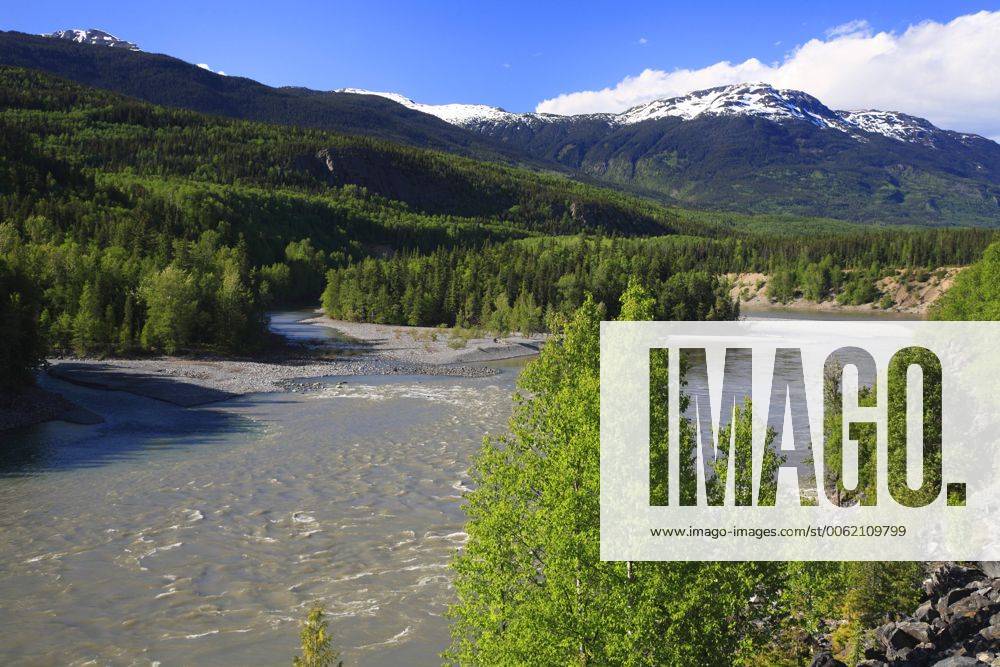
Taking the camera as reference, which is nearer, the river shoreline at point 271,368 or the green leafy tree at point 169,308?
the river shoreline at point 271,368

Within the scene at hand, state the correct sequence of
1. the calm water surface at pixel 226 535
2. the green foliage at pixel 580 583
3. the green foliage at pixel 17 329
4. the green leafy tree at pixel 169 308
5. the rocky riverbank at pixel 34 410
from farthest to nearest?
the green leafy tree at pixel 169 308, the green foliage at pixel 17 329, the rocky riverbank at pixel 34 410, the calm water surface at pixel 226 535, the green foliage at pixel 580 583

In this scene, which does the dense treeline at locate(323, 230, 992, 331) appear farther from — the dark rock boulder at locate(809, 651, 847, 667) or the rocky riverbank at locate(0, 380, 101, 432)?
the dark rock boulder at locate(809, 651, 847, 667)

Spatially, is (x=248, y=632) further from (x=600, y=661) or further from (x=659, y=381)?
(x=659, y=381)

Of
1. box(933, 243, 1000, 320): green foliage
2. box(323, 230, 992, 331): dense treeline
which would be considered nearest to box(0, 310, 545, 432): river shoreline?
box(323, 230, 992, 331): dense treeline

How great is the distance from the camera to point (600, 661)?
1401cm

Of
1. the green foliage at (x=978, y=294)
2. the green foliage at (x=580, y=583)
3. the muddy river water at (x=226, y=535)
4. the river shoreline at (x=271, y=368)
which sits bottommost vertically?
the muddy river water at (x=226, y=535)

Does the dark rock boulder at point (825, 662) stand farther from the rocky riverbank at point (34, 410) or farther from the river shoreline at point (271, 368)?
the river shoreline at point (271, 368)

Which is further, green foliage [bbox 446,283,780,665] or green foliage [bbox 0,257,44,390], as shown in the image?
green foliage [bbox 0,257,44,390]

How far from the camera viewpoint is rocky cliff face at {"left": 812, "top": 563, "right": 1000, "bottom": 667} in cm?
1656

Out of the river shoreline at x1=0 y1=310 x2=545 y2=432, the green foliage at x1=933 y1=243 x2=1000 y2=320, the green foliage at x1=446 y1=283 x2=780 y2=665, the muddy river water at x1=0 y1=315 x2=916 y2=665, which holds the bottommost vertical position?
the muddy river water at x1=0 y1=315 x2=916 y2=665

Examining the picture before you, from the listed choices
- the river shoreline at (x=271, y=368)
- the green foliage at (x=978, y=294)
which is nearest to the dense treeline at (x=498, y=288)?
the river shoreline at (x=271, y=368)

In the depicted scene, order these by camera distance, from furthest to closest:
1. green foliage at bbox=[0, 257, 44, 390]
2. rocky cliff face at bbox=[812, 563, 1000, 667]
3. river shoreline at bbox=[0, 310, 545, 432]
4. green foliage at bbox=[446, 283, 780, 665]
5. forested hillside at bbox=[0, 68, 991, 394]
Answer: forested hillside at bbox=[0, 68, 991, 394] → river shoreline at bbox=[0, 310, 545, 432] → green foliage at bbox=[0, 257, 44, 390] → rocky cliff face at bbox=[812, 563, 1000, 667] → green foliage at bbox=[446, 283, 780, 665]

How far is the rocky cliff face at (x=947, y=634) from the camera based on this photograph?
16562 millimetres

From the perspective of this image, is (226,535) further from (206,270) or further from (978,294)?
(206,270)
